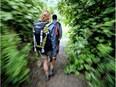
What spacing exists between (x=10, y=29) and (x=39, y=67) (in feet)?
7.86

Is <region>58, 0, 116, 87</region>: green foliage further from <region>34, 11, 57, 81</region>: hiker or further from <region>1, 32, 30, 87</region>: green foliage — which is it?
<region>1, 32, 30, 87</region>: green foliage

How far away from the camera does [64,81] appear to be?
538cm

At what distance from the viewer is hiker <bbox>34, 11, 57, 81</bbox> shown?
5.43m

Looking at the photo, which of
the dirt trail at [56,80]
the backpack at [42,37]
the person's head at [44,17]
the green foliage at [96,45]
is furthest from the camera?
the person's head at [44,17]

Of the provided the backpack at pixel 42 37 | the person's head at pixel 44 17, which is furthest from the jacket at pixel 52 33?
the person's head at pixel 44 17

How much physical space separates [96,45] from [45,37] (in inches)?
72.0

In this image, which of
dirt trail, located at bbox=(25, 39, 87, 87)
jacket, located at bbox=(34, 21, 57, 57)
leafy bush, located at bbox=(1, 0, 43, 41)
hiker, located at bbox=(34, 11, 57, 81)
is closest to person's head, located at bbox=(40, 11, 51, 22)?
hiker, located at bbox=(34, 11, 57, 81)

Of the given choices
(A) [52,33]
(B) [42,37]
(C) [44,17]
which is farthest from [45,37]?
(C) [44,17]

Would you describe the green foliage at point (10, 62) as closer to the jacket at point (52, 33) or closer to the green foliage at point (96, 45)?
the jacket at point (52, 33)

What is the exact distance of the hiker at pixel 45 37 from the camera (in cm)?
543

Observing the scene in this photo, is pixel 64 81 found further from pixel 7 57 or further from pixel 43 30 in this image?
pixel 7 57

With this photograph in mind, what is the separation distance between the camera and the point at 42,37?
5480mm

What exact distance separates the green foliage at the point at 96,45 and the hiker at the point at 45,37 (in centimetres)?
61

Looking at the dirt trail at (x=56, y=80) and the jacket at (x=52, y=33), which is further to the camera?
the jacket at (x=52, y=33)
